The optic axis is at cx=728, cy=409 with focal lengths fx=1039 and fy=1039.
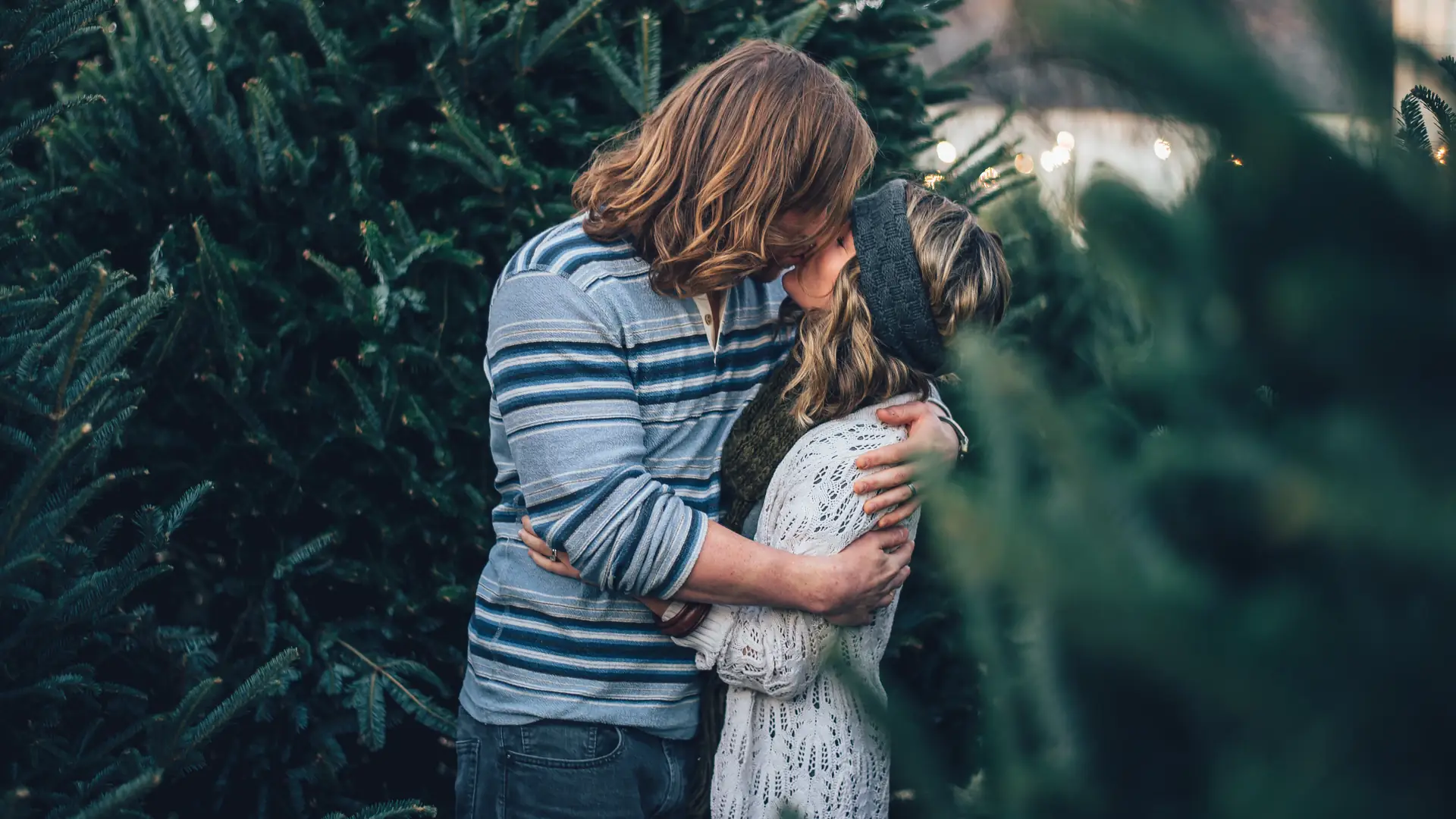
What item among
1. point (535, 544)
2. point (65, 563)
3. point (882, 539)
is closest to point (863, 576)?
point (882, 539)

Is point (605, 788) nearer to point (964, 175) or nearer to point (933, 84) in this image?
point (964, 175)

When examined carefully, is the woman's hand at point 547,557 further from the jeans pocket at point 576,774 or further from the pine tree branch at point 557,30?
the pine tree branch at point 557,30

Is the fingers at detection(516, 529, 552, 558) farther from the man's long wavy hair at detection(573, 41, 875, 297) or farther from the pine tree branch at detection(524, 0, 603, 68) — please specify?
the pine tree branch at detection(524, 0, 603, 68)

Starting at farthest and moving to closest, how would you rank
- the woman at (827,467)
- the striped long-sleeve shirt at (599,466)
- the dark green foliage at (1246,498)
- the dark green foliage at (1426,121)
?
the woman at (827,467)
the striped long-sleeve shirt at (599,466)
the dark green foliage at (1426,121)
the dark green foliage at (1246,498)

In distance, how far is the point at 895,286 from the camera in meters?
1.97

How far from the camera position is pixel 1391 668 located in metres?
0.58

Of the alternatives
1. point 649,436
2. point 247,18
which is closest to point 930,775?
point 649,436

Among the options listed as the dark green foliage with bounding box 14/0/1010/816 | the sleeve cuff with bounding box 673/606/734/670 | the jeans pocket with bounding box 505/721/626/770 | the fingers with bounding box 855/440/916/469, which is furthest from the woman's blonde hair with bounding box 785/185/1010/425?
the dark green foliage with bounding box 14/0/1010/816

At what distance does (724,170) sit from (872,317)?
397 millimetres

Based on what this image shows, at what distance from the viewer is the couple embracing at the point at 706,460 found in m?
1.79

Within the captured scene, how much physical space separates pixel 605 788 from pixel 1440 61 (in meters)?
1.66

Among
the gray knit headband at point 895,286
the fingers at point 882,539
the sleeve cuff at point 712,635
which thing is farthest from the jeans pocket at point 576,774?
the gray knit headband at point 895,286

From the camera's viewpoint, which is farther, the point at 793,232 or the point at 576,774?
the point at 793,232

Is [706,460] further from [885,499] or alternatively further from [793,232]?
[793,232]
